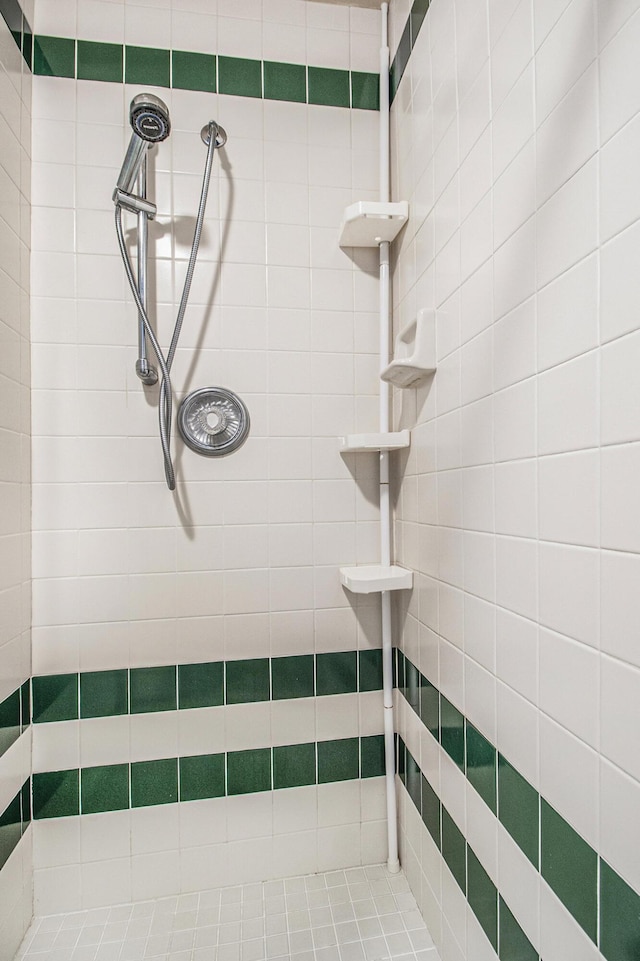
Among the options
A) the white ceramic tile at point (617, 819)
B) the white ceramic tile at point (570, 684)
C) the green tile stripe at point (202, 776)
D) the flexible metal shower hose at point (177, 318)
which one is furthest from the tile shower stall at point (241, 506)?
the white ceramic tile at point (617, 819)

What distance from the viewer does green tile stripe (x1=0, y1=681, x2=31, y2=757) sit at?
1.23m

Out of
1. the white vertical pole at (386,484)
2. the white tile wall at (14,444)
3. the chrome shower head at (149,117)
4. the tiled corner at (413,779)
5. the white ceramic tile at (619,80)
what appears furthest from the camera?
the white vertical pole at (386,484)

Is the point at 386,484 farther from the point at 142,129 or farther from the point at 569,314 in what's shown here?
the point at 142,129

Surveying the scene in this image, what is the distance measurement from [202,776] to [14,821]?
0.45 m

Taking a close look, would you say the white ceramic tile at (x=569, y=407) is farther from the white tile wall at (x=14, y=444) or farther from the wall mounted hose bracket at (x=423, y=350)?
the white tile wall at (x=14, y=444)

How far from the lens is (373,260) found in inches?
61.8

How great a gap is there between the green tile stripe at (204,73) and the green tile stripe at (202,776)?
1846 millimetres

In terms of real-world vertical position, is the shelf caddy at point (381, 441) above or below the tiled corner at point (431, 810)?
above

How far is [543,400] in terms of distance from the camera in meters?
0.78

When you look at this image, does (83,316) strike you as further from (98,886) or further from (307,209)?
(98,886)

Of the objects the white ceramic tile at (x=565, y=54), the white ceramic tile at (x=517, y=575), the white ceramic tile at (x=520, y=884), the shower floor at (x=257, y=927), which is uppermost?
the white ceramic tile at (x=565, y=54)

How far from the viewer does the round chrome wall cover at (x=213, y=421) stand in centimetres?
146

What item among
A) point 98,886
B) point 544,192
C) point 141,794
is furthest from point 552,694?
point 98,886

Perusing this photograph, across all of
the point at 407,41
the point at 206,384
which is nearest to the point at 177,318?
the point at 206,384
